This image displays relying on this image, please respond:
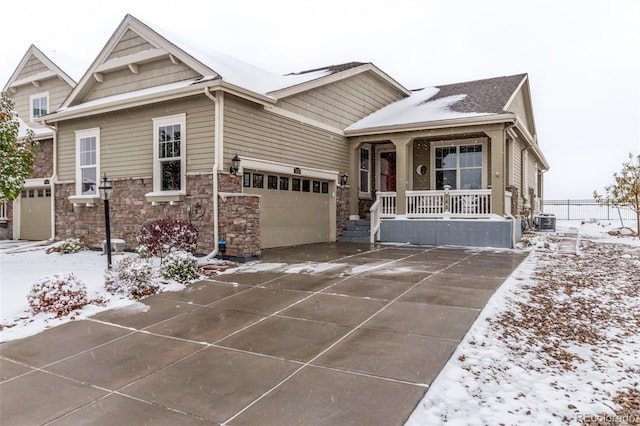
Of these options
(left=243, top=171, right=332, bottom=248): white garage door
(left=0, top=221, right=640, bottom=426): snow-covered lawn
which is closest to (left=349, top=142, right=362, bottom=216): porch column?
(left=243, top=171, right=332, bottom=248): white garage door

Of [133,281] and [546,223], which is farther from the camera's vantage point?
[546,223]

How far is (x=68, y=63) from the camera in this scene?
1677 cm

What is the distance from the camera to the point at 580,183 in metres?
33.4

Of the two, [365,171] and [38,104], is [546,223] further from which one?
[38,104]

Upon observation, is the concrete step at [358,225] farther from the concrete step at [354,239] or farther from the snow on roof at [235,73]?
the snow on roof at [235,73]

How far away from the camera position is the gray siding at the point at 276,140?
971 centimetres

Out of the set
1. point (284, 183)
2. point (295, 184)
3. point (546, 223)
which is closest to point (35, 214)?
point (284, 183)

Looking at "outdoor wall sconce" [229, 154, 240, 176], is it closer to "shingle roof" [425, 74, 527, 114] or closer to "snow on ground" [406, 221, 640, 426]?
"snow on ground" [406, 221, 640, 426]

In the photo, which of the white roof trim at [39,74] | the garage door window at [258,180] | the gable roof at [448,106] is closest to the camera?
the garage door window at [258,180]

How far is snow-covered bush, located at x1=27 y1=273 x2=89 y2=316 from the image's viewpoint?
17.6 ft

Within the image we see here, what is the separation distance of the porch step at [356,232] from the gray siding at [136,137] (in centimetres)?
566

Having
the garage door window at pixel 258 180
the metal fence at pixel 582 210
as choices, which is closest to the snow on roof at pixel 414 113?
the garage door window at pixel 258 180

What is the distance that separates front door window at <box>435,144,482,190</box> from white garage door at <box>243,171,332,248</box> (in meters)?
4.00

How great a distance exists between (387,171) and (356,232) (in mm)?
3336
